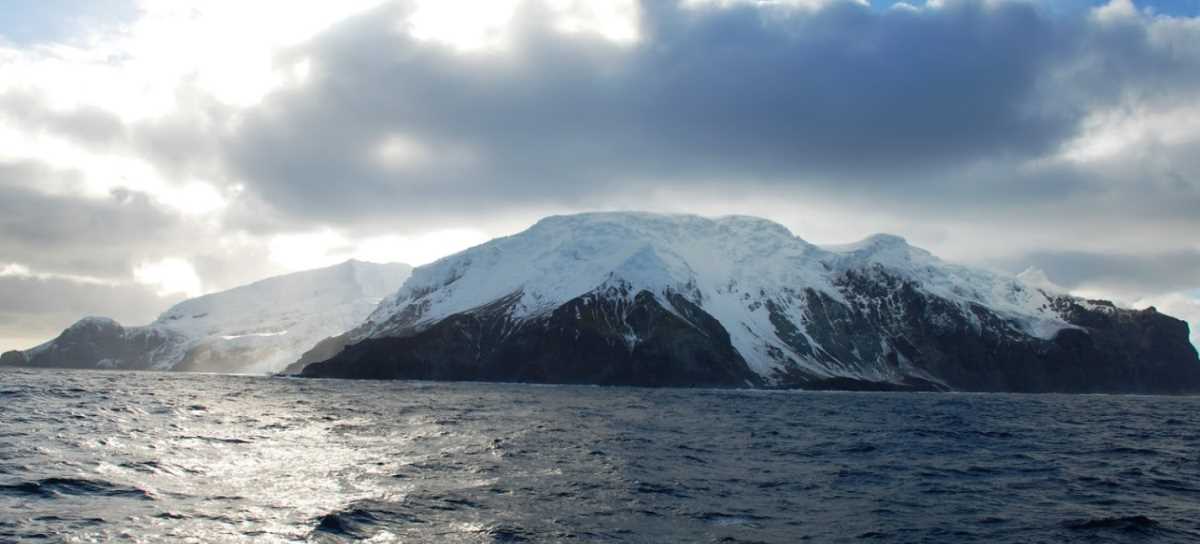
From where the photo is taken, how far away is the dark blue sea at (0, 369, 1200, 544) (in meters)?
37.6

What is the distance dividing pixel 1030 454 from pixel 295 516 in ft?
165

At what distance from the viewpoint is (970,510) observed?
144ft

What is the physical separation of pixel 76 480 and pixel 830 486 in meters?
36.5

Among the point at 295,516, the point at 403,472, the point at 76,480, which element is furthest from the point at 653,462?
the point at 76,480

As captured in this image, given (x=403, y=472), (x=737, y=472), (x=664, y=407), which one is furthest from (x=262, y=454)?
(x=664, y=407)

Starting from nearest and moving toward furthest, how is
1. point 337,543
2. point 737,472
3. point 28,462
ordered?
point 337,543 < point 28,462 < point 737,472

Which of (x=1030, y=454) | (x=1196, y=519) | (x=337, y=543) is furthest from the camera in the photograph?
(x=1030, y=454)

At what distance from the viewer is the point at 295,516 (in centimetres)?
3847

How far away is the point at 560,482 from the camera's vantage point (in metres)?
49.7

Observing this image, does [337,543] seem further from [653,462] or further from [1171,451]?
[1171,451]

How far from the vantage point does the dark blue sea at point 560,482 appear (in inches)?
1480

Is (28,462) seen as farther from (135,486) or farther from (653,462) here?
(653,462)

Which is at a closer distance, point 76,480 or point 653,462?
point 76,480

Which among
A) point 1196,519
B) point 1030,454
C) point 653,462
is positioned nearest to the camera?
point 1196,519
